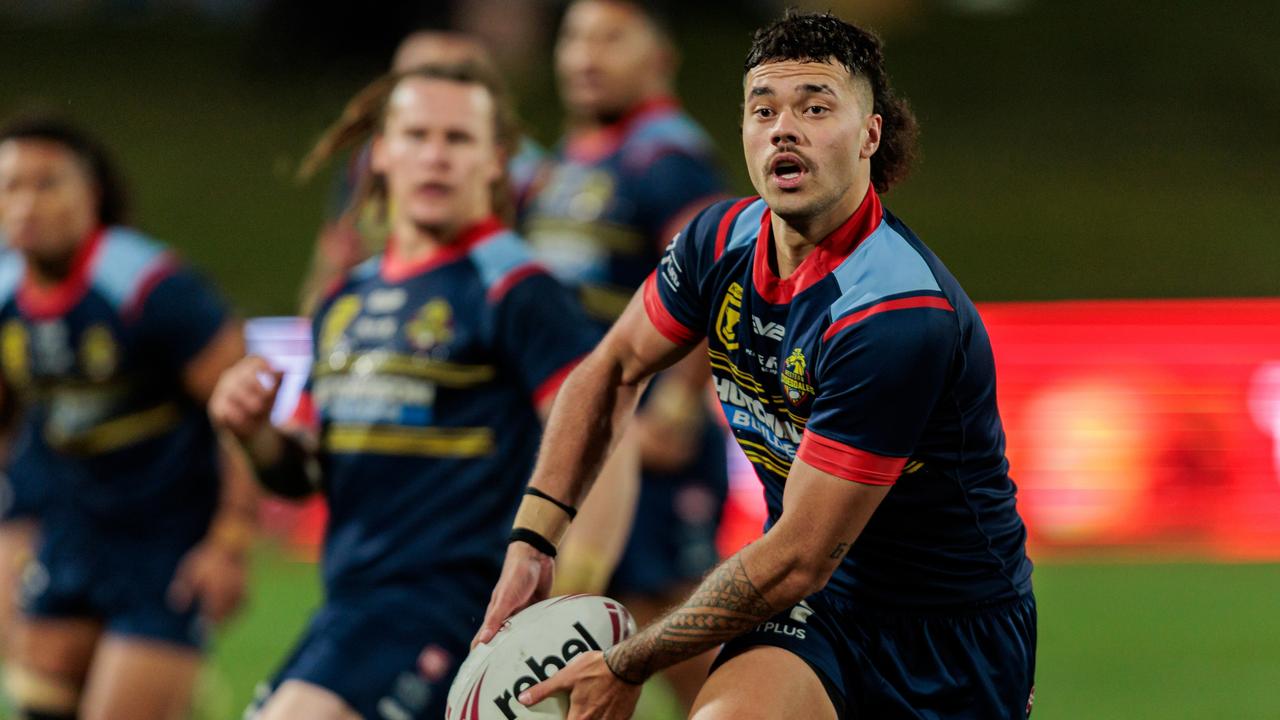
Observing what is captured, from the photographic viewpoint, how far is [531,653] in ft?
10.8

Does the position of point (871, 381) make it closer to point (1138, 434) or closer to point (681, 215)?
point (681, 215)

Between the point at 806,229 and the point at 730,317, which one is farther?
the point at 730,317

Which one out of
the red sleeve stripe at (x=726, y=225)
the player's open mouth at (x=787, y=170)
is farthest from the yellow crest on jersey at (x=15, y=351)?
the player's open mouth at (x=787, y=170)

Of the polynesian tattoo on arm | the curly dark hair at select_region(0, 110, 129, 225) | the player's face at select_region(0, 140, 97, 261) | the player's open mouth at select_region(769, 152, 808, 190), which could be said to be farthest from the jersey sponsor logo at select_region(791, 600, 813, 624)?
the curly dark hair at select_region(0, 110, 129, 225)

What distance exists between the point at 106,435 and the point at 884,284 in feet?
10.5

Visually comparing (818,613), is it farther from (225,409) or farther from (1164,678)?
(1164,678)

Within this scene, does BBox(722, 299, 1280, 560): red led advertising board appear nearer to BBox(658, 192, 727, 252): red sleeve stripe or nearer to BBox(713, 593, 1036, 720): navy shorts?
BBox(658, 192, 727, 252): red sleeve stripe

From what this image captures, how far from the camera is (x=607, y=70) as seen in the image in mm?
6516

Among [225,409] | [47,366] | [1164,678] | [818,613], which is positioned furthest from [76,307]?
[1164,678]

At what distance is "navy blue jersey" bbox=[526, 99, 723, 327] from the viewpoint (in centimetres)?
625

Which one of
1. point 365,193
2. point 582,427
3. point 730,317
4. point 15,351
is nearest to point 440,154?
point 365,193

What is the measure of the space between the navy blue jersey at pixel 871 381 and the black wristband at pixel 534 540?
447 millimetres

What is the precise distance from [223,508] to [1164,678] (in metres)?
4.44

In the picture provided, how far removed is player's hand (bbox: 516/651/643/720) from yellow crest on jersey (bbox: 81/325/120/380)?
2.68 meters
